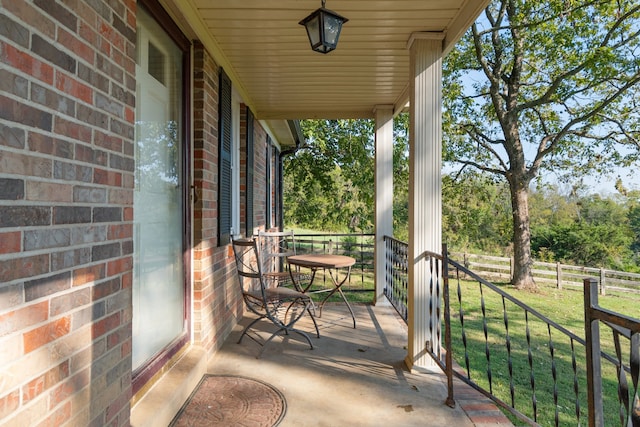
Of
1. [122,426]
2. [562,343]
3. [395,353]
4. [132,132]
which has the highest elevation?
[132,132]

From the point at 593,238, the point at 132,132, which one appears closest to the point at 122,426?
the point at 132,132

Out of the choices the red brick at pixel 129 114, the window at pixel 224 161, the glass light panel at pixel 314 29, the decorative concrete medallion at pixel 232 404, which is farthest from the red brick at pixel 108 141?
the window at pixel 224 161

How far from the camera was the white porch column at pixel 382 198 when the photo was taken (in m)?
4.50

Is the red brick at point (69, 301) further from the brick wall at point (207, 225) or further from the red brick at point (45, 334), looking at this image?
the brick wall at point (207, 225)

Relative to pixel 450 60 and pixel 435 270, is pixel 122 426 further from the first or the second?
pixel 450 60

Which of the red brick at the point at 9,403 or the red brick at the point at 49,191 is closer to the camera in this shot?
the red brick at the point at 9,403

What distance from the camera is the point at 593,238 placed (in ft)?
50.8

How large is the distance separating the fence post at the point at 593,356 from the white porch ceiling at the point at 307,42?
1750 millimetres

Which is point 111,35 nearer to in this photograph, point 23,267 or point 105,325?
point 23,267

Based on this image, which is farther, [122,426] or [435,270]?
[435,270]

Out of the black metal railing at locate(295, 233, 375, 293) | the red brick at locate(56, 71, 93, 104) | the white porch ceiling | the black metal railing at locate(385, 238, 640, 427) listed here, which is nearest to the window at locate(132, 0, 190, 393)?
the white porch ceiling

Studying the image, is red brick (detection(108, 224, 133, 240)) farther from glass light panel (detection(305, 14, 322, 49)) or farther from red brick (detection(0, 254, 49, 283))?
glass light panel (detection(305, 14, 322, 49))

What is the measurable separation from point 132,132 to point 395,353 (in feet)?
8.13

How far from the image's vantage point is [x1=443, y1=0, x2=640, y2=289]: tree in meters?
8.84
